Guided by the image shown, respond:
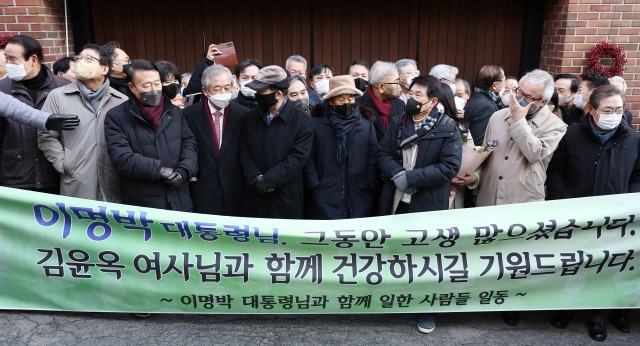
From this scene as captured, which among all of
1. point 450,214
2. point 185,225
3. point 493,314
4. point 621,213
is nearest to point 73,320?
point 185,225

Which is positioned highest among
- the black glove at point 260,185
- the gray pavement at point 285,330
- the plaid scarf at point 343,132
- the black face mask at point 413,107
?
the black face mask at point 413,107

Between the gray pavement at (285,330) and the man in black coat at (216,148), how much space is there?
0.87 m

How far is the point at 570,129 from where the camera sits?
3.80m

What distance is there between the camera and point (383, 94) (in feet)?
14.3

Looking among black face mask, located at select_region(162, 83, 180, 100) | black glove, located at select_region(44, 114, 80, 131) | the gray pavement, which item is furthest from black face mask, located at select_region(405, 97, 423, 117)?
black glove, located at select_region(44, 114, 80, 131)

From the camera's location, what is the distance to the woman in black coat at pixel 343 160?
12.7ft

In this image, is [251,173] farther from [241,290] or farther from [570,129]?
[570,129]

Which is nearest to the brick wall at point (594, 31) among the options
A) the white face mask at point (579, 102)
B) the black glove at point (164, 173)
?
the white face mask at point (579, 102)

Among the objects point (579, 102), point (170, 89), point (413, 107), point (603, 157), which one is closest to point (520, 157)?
point (603, 157)

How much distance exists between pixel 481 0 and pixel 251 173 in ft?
14.5

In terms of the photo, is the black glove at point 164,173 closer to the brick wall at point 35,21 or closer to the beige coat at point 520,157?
the beige coat at point 520,157

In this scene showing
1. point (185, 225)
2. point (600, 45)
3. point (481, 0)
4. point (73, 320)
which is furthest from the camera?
point (481, 0)

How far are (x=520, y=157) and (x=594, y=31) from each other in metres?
3.15

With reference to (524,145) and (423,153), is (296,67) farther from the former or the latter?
(524,145)
